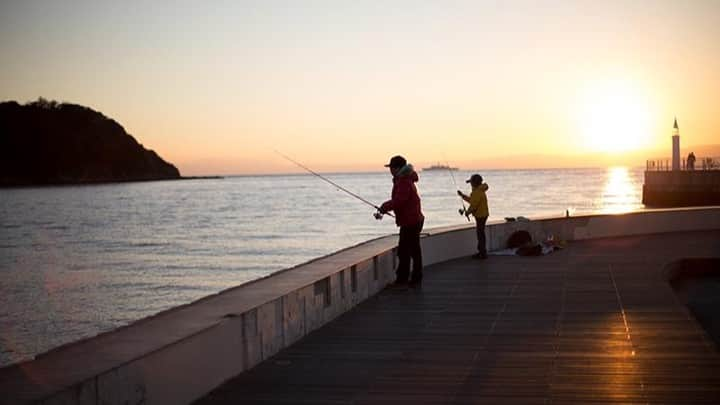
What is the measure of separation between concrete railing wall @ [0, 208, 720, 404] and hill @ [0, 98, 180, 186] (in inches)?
6551

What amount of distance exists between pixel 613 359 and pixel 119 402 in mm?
3730

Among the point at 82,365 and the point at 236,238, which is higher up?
the point at 82,365

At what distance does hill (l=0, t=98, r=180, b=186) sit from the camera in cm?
16588

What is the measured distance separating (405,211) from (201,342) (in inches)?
193

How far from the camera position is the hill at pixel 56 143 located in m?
166

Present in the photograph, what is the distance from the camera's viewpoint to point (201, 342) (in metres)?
5.40

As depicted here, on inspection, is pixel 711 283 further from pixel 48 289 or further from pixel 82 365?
pixel 48 289

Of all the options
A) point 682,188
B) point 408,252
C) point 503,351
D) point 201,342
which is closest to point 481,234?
point 408,252

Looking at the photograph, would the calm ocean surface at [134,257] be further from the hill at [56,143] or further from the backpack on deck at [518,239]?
the hill at [56,143]

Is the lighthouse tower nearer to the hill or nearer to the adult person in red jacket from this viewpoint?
the adult person in red jacket

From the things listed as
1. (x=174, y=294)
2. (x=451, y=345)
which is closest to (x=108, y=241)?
(x=174, y=294)

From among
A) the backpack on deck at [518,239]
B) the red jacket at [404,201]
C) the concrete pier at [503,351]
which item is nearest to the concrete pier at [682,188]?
the backpack on deck at [518,239]

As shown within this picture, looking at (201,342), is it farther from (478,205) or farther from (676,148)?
(676,148)

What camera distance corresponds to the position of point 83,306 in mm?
24109
